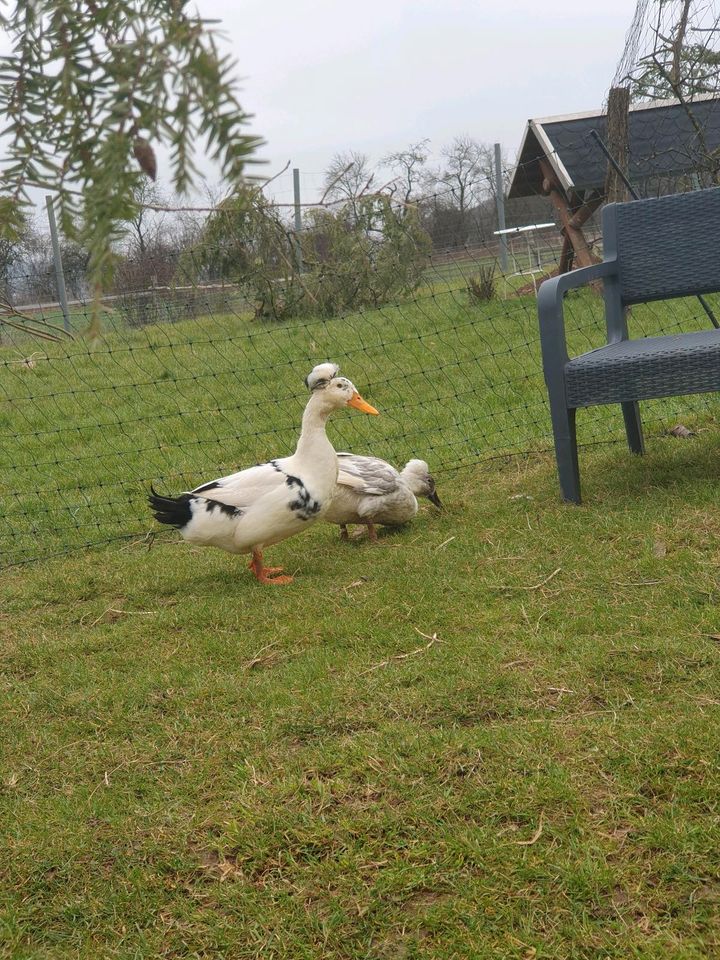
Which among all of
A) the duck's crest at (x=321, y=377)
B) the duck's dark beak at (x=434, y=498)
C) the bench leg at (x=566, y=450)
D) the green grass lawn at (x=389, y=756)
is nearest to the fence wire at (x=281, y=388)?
the duck's crest at (x=321, y=377)

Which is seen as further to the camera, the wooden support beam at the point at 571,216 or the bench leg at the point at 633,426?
the wooden support beam at the point at 571,216

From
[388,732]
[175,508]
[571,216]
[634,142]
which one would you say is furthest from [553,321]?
[571,216]

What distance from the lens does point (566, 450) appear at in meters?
3.93

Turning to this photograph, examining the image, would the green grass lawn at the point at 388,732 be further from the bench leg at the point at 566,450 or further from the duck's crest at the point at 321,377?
the duck's crest at the point at 321,377

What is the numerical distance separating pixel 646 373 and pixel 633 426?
100cm

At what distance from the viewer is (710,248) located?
4.28 metres

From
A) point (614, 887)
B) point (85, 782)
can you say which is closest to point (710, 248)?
point (614, 887)

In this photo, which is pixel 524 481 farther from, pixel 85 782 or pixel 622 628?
pixel 85 782

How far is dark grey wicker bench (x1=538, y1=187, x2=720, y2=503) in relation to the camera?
3.56 meters

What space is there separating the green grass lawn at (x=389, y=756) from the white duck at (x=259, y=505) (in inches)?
9.1

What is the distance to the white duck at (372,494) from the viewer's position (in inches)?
162

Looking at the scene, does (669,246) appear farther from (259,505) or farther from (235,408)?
(235,408)

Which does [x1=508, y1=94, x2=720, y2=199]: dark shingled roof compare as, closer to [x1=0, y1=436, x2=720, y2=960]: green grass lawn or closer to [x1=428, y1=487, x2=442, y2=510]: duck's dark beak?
[x1=428, y1=487, x2=442, y2=510]: duck's dark beak

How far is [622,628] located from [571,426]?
4.30ft
